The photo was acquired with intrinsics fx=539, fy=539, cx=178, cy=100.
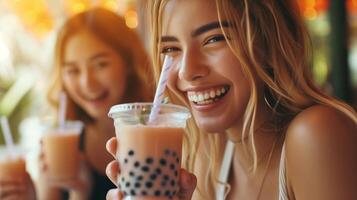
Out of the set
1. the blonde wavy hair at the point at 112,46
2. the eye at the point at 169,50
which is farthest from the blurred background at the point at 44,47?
the eye at the point at 169,50

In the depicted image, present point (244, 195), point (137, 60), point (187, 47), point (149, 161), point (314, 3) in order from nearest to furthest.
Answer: point (149, 161) → point (187, 47) → point (244, 195) → point (137, 60) → point (314, 3)

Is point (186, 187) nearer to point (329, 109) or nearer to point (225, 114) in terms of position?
point (225, 114)

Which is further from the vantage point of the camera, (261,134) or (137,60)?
(137,60)

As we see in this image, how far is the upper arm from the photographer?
4.42ft

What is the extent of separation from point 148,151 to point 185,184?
14 cm

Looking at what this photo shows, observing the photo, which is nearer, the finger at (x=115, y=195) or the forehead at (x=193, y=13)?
the finger at (x=115, y=195)

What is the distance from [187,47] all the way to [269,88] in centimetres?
29

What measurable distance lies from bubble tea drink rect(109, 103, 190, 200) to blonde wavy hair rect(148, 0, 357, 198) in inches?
13.2

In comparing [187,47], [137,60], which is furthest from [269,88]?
[137,60]

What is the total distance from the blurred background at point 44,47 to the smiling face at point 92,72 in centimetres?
124

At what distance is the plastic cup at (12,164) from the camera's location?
76.2 inches

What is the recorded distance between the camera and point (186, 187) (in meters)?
1.30

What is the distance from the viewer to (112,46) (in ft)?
8.71

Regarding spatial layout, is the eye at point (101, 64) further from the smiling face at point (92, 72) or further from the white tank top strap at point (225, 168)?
the white tank top strap at point (225, 168)
